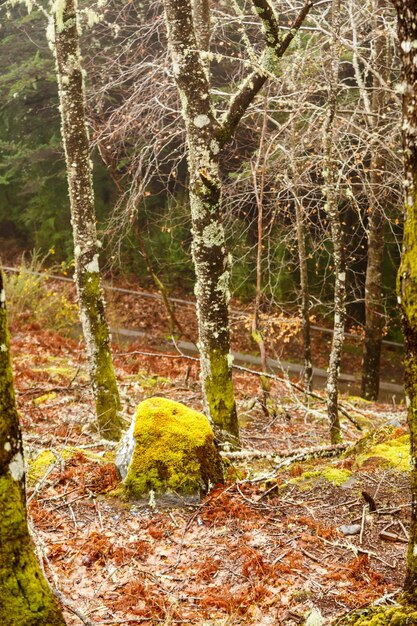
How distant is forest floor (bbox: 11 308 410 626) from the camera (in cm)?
328

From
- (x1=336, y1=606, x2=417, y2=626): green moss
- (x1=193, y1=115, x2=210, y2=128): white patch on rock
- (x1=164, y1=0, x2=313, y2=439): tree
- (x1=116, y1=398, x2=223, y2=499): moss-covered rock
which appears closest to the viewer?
(x1=336, y1=606, x2=417, y2=626): green moss

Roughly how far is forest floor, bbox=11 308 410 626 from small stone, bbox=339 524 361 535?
0.10ft

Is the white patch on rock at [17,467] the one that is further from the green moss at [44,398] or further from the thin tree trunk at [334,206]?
the green moss at [44,398]

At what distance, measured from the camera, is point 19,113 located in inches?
850

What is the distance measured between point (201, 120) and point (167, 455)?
3.26 meters

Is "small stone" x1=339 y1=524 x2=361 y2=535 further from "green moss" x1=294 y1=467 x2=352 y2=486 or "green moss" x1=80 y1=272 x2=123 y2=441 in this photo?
"green moss" x1=80 y1=272 x2=123 y2=441

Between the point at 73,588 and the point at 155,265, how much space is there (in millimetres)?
18833

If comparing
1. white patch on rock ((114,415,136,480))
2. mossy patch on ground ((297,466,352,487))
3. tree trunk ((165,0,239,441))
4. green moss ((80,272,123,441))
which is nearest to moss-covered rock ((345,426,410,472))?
mossy patch on ground ((297,466,352,487))

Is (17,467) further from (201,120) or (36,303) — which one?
(36,303)

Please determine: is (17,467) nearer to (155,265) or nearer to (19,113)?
(155,265)

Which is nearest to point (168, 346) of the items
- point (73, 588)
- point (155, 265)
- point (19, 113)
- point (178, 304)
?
point (178, 304)

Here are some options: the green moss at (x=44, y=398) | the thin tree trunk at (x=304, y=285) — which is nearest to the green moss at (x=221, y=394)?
the green moss at (x=44, y=398)

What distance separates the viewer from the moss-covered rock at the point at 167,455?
15.2 feet

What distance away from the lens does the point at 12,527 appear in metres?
2.23
